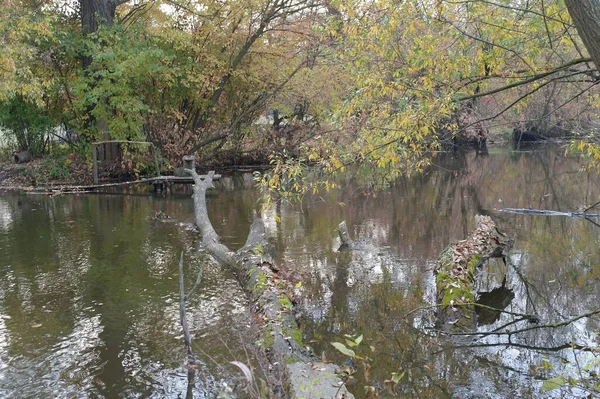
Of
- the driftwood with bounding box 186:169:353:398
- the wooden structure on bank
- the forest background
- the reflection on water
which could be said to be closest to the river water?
the reflection on water

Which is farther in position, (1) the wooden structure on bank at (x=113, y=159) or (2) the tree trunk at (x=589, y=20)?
(1) the wooden structure on bank at (x=113, y=159)

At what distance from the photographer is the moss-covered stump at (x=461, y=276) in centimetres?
735

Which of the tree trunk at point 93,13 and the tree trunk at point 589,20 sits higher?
the tree trunk at point 93,13

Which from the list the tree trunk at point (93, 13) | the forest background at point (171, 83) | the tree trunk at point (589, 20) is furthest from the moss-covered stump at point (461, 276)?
the tree trunk at point (93, 13)

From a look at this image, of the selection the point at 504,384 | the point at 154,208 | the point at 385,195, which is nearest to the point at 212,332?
the point at 504,384

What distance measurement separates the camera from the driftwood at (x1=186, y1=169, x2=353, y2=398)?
437cm

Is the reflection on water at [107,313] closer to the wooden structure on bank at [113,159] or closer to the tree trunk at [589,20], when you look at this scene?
the tree trunk at [589,20]

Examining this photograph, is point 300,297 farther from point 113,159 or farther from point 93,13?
point 93,13

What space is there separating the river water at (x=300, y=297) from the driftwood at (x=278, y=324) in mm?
446

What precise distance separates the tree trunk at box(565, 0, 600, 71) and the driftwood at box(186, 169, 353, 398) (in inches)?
106

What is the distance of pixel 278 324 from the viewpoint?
19.4 feet

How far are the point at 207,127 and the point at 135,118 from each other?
15.1 ft

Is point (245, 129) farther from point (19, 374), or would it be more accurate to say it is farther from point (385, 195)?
point (19, 374)

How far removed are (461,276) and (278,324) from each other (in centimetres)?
316
